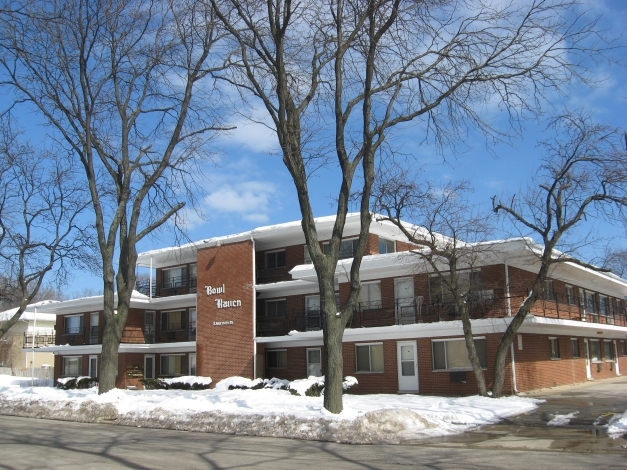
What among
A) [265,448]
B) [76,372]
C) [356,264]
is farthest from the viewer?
[76,372]

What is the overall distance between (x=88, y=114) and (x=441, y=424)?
16.2 meters

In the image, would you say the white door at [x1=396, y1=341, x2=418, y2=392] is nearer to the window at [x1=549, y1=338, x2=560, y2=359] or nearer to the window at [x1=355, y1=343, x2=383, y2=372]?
the window at [x1=355, y1=343, x2=383, y2=372]

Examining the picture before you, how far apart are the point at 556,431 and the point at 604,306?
28304mm

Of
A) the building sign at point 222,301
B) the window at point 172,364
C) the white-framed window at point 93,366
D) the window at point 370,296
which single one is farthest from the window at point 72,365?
the window at point 370,296

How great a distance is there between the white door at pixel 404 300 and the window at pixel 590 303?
12752 mm

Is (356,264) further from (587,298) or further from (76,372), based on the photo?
(76,372)

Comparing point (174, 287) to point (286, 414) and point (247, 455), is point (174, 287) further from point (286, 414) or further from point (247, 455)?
point (247, 455)

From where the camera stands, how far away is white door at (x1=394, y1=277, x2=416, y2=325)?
28.1m

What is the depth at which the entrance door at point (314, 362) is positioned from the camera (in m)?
32.2

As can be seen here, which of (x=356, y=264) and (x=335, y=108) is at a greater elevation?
(x=335, y=108)

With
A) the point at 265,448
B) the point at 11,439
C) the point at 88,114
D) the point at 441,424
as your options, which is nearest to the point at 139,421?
the point at 11,439

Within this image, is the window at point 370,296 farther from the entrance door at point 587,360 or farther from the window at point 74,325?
the window at point 74,325

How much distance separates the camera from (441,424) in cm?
1478

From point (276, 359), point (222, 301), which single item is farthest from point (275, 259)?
point (276, 359)
